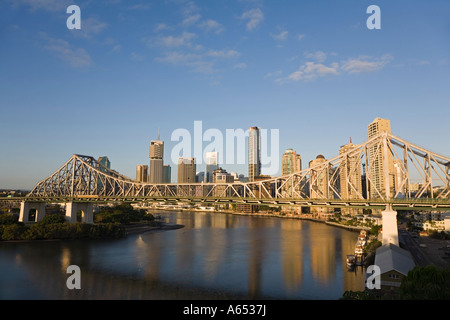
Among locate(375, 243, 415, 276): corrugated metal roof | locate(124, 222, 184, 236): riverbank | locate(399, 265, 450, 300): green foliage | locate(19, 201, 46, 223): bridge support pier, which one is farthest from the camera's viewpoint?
locate(19, 201, 46, 223): bridge support pier

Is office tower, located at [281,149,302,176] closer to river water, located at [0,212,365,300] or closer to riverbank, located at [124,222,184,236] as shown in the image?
riverbank, located at [124,222,184,236]

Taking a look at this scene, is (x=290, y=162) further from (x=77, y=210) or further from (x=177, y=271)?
(x=177, y=271)

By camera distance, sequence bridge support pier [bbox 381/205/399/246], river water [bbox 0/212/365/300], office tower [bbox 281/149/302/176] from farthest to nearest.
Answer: office tower [bbox 281/149/302/176] → bridge support pier [bbox 381/205/399/246] → river water [bbox 0/212/365/300]

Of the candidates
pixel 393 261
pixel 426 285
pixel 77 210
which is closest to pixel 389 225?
pixel 393 261

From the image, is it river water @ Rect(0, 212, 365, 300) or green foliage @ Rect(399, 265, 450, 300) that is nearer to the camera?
green foliage @ Rect(399, 265, 450, 300)

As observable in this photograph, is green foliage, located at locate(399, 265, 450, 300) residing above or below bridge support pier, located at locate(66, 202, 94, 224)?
below

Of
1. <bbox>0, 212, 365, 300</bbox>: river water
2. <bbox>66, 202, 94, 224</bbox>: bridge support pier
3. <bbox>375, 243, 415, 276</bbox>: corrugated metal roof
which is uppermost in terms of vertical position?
<bbox>66, 202, 94, 224</bbox>: bridge support pier

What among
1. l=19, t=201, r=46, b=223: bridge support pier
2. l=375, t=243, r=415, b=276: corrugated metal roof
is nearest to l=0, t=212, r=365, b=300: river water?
l=375, t=243, r=415, b=276: corrugated metal roof
